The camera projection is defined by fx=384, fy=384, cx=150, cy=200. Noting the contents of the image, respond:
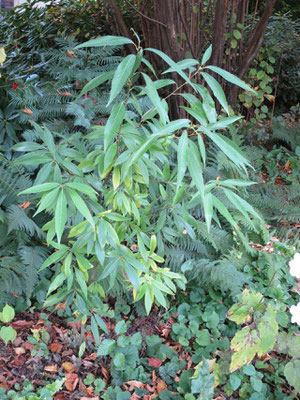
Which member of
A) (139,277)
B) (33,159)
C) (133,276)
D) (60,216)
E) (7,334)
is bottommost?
(7,334)

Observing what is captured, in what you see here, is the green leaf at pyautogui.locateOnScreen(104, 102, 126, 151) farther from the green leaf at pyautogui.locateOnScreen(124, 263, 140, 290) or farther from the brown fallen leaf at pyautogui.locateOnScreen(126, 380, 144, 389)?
the brown fallen leaf at pyautogui.locateOnScreen(126, 380, 144, 389)

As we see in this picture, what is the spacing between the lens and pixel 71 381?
175cm

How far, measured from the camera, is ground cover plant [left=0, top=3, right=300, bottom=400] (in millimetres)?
1174

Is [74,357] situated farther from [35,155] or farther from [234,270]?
[35,155]

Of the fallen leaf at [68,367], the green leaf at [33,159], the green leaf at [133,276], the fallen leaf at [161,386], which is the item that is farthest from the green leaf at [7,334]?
the green leaf at [33,159]

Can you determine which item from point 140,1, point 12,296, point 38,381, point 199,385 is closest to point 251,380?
point 199,385

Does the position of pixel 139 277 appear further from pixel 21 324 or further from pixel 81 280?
pixel 21 324

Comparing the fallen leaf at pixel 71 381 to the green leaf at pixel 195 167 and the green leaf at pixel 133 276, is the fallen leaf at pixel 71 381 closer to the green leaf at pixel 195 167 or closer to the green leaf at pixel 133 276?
the green leaf at pixel 133 276

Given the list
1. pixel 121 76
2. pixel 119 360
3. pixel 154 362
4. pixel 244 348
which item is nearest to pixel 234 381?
pixel 244 348

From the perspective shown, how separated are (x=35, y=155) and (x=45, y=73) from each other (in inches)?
93.3

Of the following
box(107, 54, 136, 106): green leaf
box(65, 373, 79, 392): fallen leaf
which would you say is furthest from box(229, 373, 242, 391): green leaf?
box(107, 54, 136, 106): green leaf

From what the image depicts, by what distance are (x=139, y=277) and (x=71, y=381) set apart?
A: 670mm

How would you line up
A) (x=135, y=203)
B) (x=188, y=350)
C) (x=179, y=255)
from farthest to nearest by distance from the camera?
(x=179, y=255) < (x=188, y=350) < (x=135, y=203)

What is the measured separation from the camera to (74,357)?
72.4 inches
